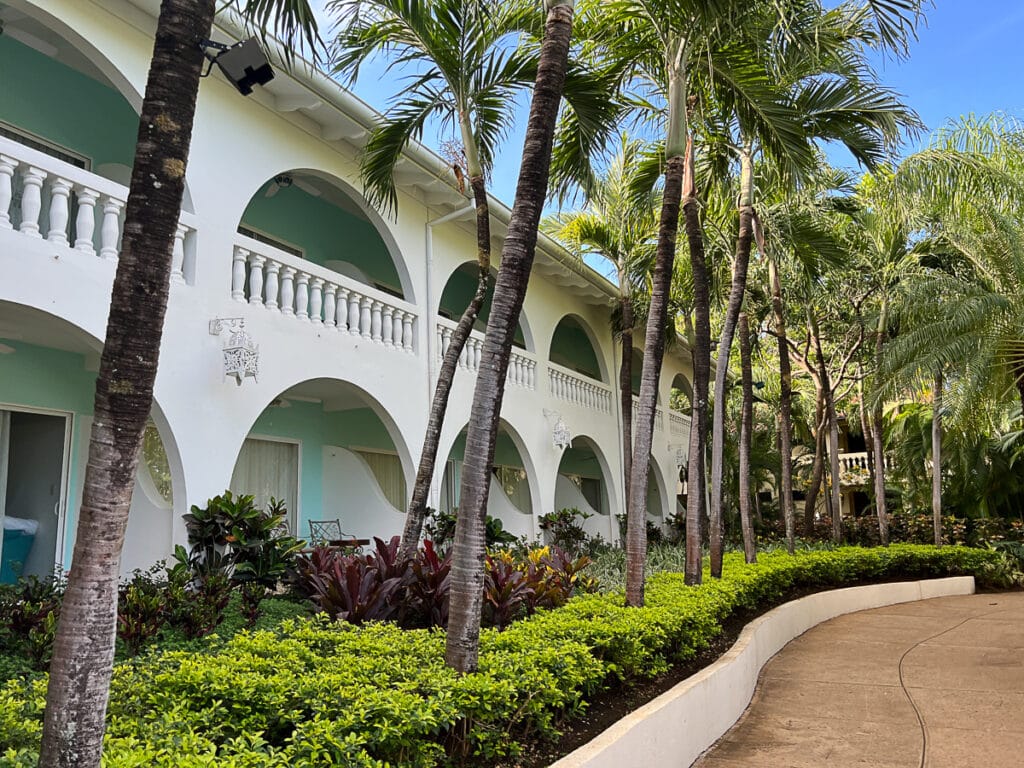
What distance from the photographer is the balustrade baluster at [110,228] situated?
22.6ft

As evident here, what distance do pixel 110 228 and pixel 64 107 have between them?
2.76 m

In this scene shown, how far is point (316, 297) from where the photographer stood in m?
9.30

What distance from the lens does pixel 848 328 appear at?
21.2 m

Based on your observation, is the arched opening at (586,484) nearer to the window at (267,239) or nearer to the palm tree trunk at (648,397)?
the window at (267,239)

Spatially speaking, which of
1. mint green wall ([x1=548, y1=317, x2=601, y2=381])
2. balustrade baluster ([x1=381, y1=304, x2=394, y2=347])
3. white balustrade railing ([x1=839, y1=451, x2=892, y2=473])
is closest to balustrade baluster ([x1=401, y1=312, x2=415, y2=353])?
balustrade baluster ([x1=381, y1=304, x2=394, y2=347])

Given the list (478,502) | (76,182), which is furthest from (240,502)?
(478,502)

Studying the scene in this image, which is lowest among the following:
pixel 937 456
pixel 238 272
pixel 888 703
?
pixel 888 703

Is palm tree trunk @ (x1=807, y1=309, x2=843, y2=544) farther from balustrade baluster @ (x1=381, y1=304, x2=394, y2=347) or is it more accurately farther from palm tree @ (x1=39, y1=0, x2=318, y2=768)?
palm tree @ (x1=39, y1=0, x2=318, y2=768)

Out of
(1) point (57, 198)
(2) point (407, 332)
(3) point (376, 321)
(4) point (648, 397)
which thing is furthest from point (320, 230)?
(4) point (648, 397)

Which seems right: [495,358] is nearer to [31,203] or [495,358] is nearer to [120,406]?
[120,406]

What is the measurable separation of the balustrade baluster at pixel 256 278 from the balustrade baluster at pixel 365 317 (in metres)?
1.74


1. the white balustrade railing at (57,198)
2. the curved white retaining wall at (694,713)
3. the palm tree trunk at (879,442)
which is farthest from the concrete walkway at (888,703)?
the palm tree trunk at (879,442)

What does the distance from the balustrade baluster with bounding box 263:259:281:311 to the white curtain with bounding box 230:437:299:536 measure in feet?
9.58

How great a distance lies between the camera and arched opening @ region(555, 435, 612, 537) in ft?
57.0
